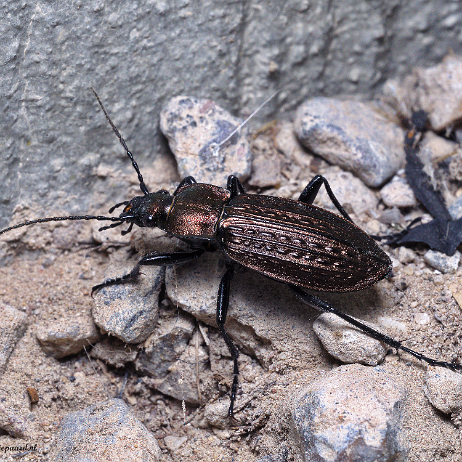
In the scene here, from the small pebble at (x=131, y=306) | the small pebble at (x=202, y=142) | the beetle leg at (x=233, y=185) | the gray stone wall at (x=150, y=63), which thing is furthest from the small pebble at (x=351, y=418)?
Answer: the gray stone wall at (x=150, y=63)

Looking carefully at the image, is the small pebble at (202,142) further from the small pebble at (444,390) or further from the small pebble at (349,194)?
the small pebble at (444,390)

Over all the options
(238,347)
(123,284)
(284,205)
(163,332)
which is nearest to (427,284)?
(284,205)

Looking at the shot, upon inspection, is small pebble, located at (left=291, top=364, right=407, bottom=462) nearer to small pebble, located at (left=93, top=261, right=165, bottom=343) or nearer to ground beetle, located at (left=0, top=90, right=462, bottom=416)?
ground beetle, located at (left=0, top=90, right=462, bottom=416)

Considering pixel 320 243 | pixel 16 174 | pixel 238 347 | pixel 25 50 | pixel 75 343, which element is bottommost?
pixel 238 347

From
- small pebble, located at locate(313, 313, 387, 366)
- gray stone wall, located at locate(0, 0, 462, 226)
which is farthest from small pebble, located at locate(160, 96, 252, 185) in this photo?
small pebble, located at locate(313, 313, 387, 366)

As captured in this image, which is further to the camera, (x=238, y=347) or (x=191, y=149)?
(x=191, y=149)

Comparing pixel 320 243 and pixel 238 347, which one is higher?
pixel 320 243

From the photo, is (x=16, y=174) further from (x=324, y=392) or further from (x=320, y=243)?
(x=324, y=392)

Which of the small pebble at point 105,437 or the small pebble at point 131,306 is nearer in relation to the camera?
the small pebble at point 105,437
